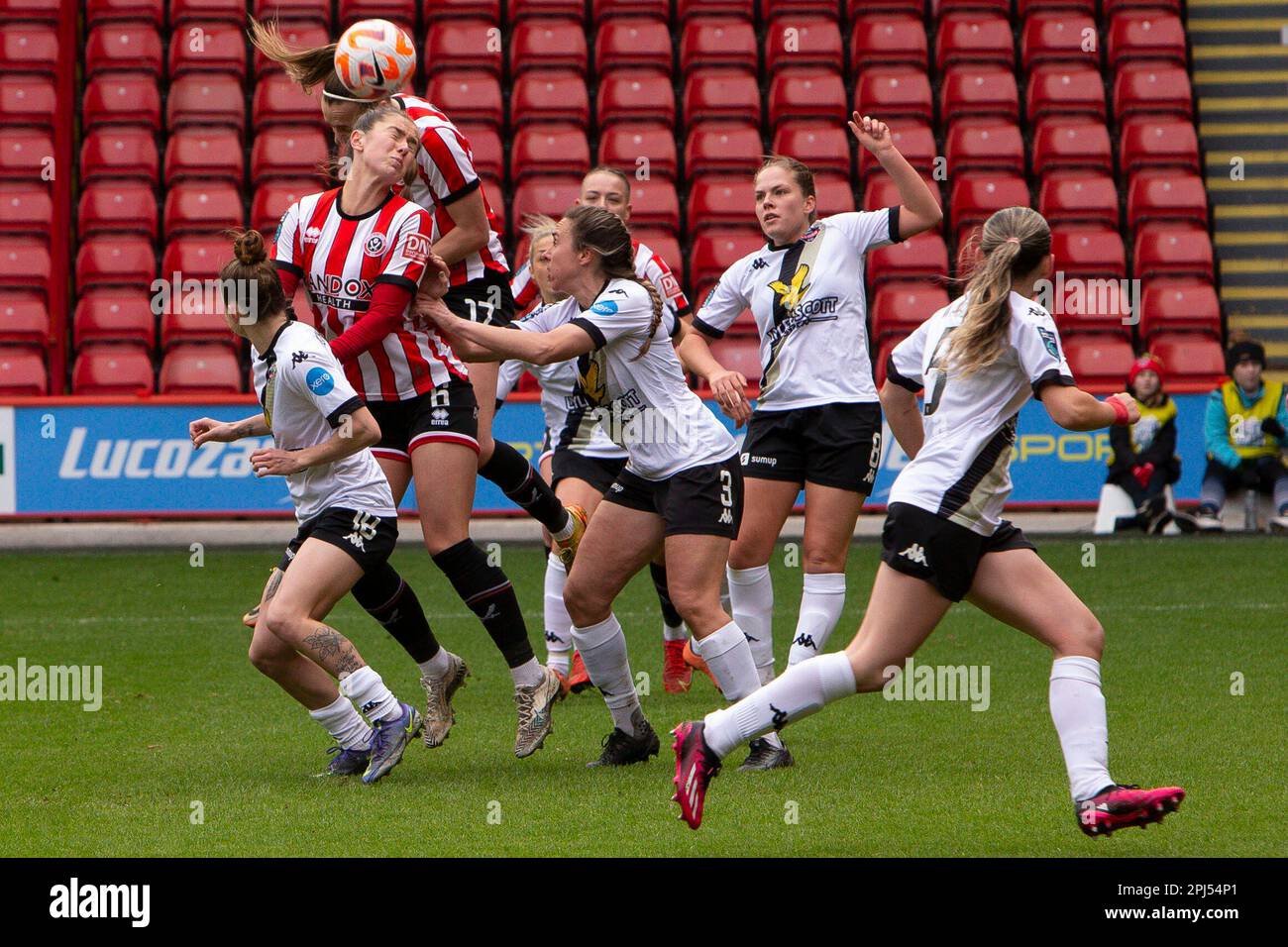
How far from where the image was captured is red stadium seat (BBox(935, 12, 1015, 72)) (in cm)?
1664

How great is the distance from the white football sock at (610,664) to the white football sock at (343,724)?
771mm

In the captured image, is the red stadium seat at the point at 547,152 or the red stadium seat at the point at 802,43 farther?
the red stadium seat at the point at 802,43

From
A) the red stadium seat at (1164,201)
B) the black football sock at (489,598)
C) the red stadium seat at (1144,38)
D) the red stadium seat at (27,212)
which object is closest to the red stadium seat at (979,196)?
the red stadium seat at (1164,201)

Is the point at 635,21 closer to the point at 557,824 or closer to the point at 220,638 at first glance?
the point at 220,638

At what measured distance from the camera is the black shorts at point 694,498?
538 centimetres

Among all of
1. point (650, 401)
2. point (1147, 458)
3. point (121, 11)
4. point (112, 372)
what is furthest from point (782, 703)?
point (121, 11)

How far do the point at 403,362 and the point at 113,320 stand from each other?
968 centimetres

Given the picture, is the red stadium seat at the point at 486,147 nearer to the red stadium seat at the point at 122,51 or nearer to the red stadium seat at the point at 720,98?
the red stadium seat at the point at 720,98

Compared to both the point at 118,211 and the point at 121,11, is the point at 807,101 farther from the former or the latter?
the point at 121,11

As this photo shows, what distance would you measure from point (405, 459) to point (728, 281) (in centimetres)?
150

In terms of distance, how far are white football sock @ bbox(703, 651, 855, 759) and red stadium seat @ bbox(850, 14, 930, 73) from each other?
12897mm

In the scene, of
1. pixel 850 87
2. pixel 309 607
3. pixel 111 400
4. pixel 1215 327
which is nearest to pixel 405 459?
pixel 309 607

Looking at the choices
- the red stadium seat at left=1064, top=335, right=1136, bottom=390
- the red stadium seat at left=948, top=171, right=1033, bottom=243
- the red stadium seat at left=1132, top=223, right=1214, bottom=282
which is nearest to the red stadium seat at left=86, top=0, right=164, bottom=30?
the red stadium seat at left=948, top=171, right=1033, bottom=243

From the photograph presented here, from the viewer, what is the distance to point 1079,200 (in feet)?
51.0
